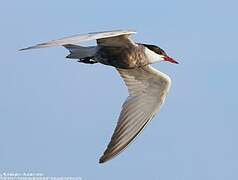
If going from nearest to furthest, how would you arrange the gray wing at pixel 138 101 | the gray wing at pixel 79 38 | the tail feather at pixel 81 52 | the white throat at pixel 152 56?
the gray wing at pixel 79 38 → the tail feather at pixel 81 52 → the gray wing at pixel 138 101 → the white throat at pixel 152 56

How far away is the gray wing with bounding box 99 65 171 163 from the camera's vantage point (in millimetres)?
17031

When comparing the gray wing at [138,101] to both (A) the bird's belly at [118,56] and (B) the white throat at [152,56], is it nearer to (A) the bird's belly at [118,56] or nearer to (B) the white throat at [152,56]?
(B) the white throat at [152,56]

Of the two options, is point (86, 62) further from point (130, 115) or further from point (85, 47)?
Result: point (130, 115)

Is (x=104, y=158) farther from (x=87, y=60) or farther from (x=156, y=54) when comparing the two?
(x=156, y=54)

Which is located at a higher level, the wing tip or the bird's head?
the bird's head

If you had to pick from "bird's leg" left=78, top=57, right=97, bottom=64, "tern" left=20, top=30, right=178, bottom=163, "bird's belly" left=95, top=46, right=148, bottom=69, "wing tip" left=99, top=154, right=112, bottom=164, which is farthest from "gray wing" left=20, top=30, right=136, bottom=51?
"wing tip" left=99, top=154, right=112, bottom=164

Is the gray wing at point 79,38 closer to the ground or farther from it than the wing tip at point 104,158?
farther from it

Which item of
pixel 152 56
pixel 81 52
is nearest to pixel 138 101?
pixel 152 56

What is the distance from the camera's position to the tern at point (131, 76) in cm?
1672

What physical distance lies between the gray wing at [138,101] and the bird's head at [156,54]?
0.44 meters

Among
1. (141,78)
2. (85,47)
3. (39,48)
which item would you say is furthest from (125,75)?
(39,48)

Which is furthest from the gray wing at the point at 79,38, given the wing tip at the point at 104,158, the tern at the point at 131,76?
the wing tip at the point at 104,158

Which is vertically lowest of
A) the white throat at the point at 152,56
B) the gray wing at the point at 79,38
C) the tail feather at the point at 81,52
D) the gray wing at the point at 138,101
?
the gray wing at the point at 138,101

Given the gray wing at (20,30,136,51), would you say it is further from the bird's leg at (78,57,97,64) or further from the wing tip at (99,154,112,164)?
the wing tip at (99,154,112,164)
